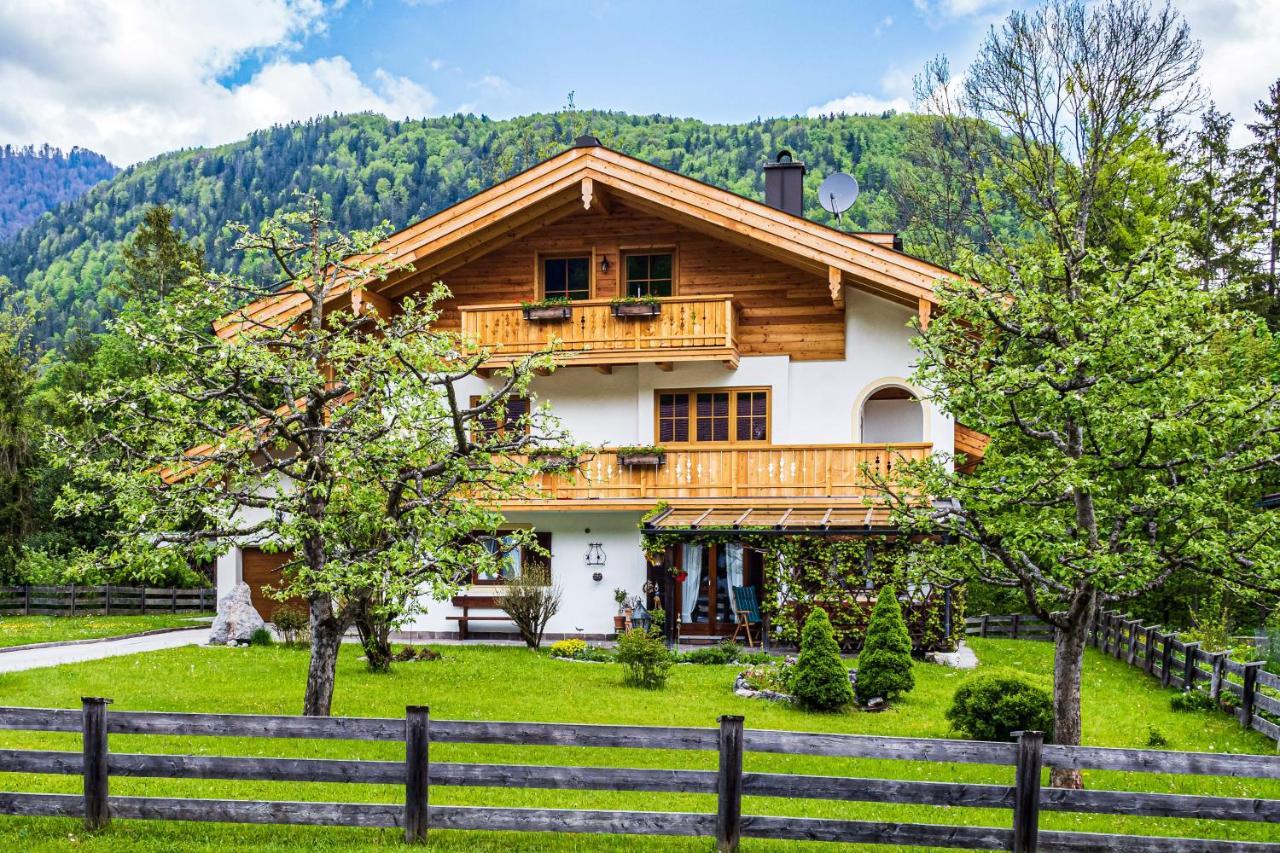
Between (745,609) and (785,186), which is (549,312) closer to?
(785,186)

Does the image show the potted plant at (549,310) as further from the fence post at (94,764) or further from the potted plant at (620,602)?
the fence post at (94,764)

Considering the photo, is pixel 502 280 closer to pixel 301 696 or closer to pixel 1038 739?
pixel 301 696

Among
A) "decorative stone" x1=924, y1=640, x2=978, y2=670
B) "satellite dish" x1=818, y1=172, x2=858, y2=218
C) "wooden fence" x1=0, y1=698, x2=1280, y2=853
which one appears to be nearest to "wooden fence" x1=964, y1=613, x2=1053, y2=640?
"decorative stone" x1=924, y1=640, x2=978, y2=670

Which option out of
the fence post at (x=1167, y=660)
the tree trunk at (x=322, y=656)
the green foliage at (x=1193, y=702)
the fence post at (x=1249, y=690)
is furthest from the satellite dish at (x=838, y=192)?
the tree trunk at (x=322, y=656)

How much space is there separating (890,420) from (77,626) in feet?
65.2

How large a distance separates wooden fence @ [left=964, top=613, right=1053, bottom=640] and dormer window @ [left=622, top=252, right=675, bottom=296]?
10568mm

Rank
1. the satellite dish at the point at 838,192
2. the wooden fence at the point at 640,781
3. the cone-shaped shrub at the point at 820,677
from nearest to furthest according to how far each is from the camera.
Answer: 1. the wooden fence at the point at 640,781
2. the cone-shaped shrub at the point at 820,677
3. the satellite dish at the point at 838,192

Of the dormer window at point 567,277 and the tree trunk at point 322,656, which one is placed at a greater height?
the dormer window at point 567,277

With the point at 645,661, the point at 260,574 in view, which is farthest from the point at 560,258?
the point at 645,661

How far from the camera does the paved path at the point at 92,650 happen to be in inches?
802

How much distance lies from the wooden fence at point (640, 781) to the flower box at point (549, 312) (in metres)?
16.8

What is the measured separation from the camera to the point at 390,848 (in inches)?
365

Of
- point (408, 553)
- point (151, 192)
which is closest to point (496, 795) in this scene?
point (408, 553)

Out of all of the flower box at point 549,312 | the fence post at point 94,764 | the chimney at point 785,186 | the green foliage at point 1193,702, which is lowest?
the green foliage at point 1193,702
